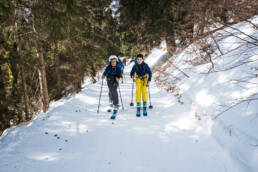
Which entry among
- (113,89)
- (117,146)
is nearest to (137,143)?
Result: (117,146)

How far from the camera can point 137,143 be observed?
3.99 meters

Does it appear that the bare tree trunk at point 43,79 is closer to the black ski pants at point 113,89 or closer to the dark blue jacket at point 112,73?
the dark blue jacket at point 112,73

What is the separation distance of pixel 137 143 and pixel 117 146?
1.73 feet

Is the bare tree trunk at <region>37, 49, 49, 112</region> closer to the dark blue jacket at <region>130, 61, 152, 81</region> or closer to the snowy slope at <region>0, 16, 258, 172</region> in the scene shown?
the snowy slope at <region>0, 16, 258, 172</region>

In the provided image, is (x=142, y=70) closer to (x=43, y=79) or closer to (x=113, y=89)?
(x=113, y=89)

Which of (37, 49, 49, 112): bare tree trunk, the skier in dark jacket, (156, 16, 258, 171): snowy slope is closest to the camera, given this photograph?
(156, 16, 258, 171): snowy slope

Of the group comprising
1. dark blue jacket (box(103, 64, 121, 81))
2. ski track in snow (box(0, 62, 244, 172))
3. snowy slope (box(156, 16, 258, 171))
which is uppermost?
dark blue jacket (box(103, 64, 121, 81))

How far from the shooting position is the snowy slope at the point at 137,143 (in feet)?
10.3

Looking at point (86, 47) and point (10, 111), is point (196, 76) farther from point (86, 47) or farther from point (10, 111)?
point (10, 111)

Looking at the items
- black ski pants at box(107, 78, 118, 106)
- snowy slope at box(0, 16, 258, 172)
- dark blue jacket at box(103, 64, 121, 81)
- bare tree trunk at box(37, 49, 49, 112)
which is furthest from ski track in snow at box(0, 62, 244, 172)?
bare tree trunk at box(37, 49, 49, 112)

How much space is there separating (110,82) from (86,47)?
7.01 metres

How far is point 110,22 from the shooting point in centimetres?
1570

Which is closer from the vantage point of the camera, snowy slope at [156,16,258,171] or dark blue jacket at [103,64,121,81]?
snowy slope at [156,16,258,171]

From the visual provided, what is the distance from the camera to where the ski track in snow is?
3.15 meters
